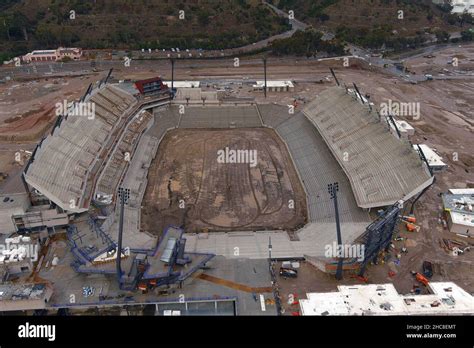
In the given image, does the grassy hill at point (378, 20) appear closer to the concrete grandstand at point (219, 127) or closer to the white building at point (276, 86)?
the white building at point (276, 86)

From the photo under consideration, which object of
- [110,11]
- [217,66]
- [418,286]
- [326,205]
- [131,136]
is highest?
[110,11]

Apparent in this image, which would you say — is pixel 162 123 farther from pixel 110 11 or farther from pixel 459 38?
pixel 459 38

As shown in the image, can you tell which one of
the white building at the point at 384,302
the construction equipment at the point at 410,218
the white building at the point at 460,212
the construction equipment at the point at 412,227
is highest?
the white building at the point at 460,212

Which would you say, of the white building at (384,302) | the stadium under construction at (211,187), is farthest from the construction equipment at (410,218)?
the white building at (384,302)

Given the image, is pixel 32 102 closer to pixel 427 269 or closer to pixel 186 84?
pixel 186 84

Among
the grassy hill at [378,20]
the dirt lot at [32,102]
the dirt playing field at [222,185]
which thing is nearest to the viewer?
the dirt playing field at [222,185]

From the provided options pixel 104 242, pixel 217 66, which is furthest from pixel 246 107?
pixel 104 242
